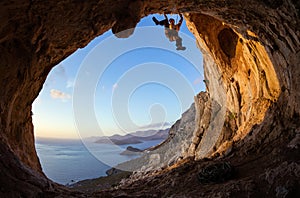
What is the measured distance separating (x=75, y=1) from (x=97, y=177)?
19.5 meters

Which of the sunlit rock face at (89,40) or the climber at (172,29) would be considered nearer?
the sunlit rock face at (89,40)

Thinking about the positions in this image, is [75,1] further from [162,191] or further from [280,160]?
[280,160]

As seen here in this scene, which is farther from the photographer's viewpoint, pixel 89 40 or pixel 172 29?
pixel 172 29

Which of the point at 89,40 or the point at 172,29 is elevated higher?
the point at 172,29

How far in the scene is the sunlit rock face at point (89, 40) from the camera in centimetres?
425

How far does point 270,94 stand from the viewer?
7297mm

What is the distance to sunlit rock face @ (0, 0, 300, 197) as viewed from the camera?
4246mm

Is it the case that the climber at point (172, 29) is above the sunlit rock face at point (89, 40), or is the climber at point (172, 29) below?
above

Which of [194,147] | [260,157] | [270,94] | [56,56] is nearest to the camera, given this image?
[260,157]

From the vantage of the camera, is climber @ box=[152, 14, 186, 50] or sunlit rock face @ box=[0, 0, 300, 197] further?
climber @ box=[152, 14, 186, 50]

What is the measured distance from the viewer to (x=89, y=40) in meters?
6.27

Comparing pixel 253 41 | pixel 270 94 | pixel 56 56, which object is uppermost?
pixel 56 56

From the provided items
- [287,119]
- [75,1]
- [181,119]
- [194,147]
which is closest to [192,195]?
[287,119]

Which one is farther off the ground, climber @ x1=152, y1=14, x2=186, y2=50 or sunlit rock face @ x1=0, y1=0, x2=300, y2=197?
climber @ x1=152, y1=14, x2=186, y2=50
